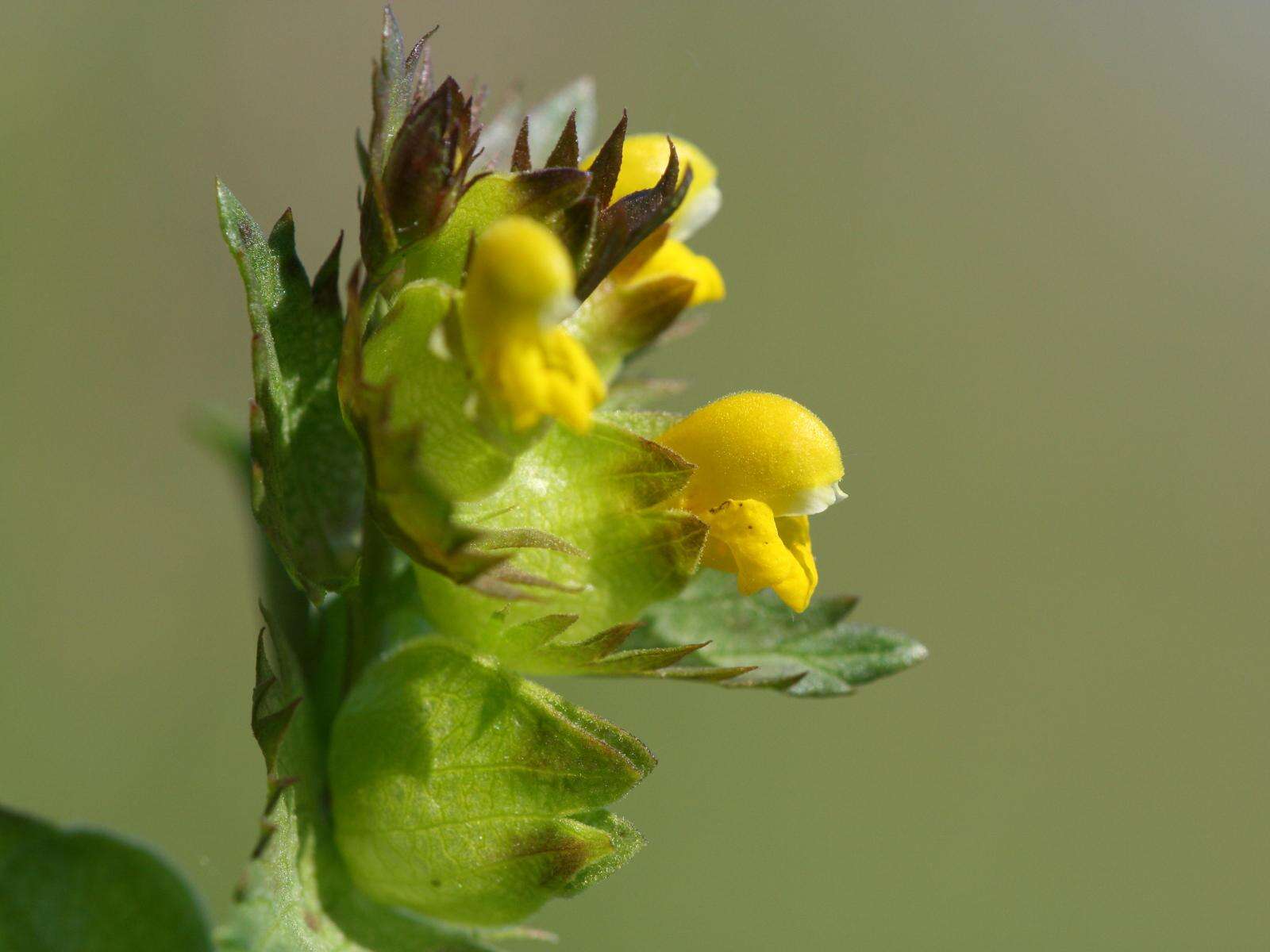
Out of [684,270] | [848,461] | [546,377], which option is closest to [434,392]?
[546,377]

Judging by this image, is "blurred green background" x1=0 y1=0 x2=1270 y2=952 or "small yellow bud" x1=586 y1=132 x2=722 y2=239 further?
"blurred green background" x1=0 y1=0 x2=1270 y2=952

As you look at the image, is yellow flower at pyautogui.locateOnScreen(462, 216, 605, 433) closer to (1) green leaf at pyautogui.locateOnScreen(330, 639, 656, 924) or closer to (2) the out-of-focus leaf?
(1) green leaf at pyautogui.locateOnScreen(330, 639, 656, 924)

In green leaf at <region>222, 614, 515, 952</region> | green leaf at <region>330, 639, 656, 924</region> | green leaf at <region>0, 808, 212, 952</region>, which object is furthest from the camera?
green leaf at <region>330, 639, 656, 924</region>

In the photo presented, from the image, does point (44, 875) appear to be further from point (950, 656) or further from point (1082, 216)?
point (1082, 216)

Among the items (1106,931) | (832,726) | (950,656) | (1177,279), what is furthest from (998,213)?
(1106,931)

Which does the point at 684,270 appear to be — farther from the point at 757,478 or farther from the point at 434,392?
the point at 434,392

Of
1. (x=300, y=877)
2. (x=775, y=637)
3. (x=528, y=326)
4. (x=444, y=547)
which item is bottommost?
(x=300, y=877)

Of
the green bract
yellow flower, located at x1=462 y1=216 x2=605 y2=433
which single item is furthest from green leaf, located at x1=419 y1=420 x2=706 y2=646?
yellow flower, located at x1=462 y1=216 x2=605 y2=433
